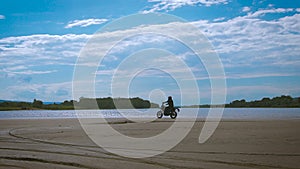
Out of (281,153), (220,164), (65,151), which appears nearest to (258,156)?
(281,153)

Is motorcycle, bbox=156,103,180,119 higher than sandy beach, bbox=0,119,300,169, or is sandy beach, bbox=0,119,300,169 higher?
motorcycle, bbox=156,103,180,119

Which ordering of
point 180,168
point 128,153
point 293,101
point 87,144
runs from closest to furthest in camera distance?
point 180,168 < point 128,153 < point 87,144 < point 293,101

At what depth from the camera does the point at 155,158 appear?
1055 cm

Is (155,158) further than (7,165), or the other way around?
(155,158)

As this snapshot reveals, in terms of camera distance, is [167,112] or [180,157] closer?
[180,157]

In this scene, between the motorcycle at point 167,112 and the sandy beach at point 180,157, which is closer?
the sandy beach at point 180,157

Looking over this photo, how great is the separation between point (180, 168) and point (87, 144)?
632cm

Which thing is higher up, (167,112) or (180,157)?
(167,112)

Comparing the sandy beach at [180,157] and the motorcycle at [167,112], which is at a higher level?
the motorcycle at [167,112]

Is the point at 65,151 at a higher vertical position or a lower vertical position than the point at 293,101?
lower

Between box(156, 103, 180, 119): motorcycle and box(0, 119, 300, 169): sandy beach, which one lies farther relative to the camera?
box(156, 103, 180, 119): motorcycle

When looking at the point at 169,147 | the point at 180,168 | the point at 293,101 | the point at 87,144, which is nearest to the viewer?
the point at 180,168

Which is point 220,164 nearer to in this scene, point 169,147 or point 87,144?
point 169,147

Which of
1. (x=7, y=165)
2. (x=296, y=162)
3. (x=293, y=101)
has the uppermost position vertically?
(x=293, y=101)
